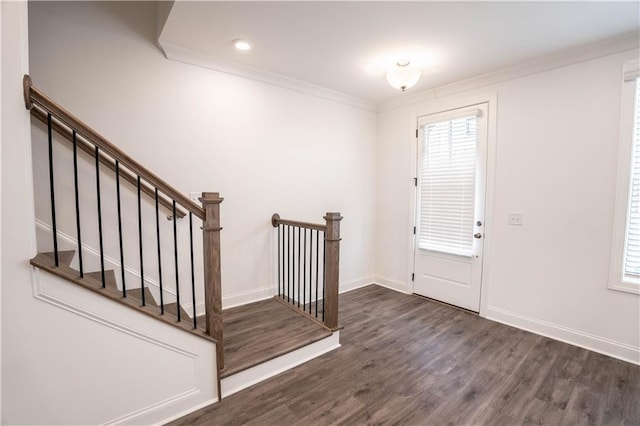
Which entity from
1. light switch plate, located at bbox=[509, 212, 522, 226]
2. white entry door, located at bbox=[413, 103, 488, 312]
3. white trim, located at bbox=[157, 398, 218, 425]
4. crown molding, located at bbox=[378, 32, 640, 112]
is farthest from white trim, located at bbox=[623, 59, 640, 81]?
white trim, located at bbox=[157, 398, 218, 425]

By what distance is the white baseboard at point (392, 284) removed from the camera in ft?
13.5

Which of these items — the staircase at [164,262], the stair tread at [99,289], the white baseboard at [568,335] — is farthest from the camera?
the white baseboard at [568,335]

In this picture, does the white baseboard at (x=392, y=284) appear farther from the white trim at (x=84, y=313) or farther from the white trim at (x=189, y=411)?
the white trim at (x=84, y=313)

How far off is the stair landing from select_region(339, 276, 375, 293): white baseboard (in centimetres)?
120

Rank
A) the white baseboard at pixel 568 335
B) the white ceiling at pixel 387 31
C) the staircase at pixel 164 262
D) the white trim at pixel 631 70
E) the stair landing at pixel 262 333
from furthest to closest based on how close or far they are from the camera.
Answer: the white baseboard at pixel 568 335 < the white trim at pixel 631 70 < the stair landing at pixel 262 333 < the white ceiling at pixel 387 31 < the staircase at pixel 164 262

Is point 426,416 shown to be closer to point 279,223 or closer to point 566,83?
point 279,223

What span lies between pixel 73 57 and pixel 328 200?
9.25 feet

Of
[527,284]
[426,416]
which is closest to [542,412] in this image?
[426,416]

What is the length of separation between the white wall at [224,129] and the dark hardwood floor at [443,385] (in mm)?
1285

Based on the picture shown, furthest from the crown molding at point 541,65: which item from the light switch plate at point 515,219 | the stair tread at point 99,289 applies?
the stair tread at point 99,289

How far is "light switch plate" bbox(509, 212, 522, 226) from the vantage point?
3051 mm

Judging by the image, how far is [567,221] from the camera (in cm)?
275

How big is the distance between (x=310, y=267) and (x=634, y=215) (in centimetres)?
286

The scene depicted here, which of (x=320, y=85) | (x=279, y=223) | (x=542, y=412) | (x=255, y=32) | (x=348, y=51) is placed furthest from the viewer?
(x=320, y=85)
